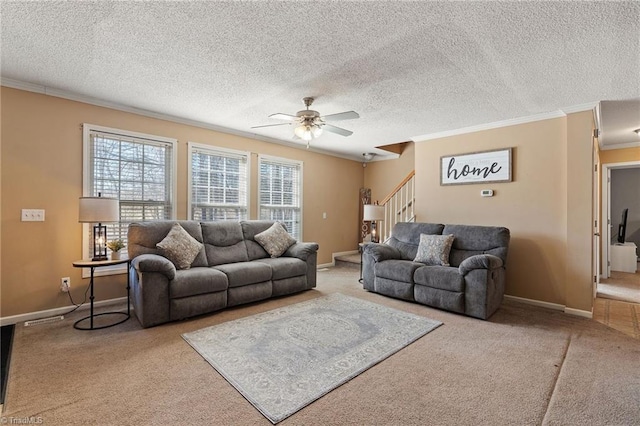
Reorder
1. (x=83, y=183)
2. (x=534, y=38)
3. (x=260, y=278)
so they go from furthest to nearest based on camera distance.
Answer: (x=260, y=278) < (x=83, y=183) < (x=534, y=38)

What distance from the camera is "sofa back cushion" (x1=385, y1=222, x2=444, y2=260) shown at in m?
4.51

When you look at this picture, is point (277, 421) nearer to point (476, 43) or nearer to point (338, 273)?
point (476, 43)

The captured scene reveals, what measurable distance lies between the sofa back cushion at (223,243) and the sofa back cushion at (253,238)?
77 mm

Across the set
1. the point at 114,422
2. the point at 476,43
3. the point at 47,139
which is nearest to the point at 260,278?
the point at 114,422

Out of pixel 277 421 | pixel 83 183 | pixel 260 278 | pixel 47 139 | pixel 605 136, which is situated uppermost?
pixel 605 136

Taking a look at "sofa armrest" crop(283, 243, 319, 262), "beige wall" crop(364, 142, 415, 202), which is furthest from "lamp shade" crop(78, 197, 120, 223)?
"beige wall" crop(364, 142, 415, 202)

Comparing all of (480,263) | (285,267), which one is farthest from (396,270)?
(285,267)

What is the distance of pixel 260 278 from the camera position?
382 centimetres

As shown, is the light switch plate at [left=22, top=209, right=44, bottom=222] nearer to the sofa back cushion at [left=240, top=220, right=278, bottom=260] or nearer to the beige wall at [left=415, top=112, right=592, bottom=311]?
the sofa back cushion at [left=240, top=220, right=278, bottom=260]

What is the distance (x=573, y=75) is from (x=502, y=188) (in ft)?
5.98

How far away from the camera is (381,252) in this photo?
437 centimetres

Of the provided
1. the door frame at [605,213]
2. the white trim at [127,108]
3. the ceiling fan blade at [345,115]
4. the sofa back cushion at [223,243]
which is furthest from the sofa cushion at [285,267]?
the door frame at [605,213]

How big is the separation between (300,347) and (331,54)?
8.30ft

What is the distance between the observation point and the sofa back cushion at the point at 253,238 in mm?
4469
